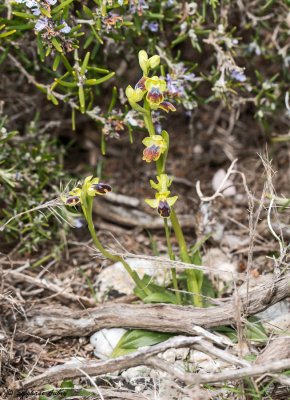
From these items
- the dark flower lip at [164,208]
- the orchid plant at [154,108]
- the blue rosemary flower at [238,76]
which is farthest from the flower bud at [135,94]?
the blue rosemary flower at [238,76]

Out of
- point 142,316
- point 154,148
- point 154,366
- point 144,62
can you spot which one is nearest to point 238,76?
point 144,62

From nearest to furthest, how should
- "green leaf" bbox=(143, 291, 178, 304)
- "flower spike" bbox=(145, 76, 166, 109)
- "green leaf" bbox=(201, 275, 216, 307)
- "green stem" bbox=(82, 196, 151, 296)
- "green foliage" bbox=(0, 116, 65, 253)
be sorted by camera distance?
"flower spike" bbox=(145, 76, 166, 109) → "green stem" bbox=(82, 196, 151, 296) → "green leaf" bbox=(143, 291, 178, 304) → "green leaf" bbox=(201, 275, 216, 307) → "green foliage" bbox=(0, 116, 65, 253)

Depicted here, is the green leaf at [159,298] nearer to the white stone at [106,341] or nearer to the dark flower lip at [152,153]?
the white stone at [106,341]

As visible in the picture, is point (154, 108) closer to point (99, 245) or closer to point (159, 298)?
point (99, 245)

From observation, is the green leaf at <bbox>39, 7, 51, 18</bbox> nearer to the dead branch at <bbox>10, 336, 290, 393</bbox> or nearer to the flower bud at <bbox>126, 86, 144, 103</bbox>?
the flower bud at <bbox>126, 86, 144, 103</bbox>

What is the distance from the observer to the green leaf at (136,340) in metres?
2.05

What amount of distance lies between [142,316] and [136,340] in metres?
0.10

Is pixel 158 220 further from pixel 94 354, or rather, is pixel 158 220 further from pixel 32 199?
pixel 94 354

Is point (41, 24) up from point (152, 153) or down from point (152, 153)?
up

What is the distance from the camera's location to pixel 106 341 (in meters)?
2.20

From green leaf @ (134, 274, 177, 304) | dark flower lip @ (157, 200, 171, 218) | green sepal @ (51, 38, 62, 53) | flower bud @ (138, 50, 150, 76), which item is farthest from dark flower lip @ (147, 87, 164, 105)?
green leaf @ (134, 274, 177, 304)

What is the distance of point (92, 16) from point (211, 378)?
5.35 feet

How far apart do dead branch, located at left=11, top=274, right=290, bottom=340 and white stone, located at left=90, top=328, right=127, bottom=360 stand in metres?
0.05

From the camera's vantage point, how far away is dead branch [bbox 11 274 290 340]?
77.3 inches
